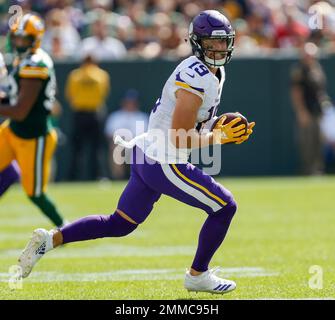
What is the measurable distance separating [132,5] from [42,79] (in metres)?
8.03

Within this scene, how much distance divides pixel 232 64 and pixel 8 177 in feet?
23.8

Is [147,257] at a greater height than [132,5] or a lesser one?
lesser

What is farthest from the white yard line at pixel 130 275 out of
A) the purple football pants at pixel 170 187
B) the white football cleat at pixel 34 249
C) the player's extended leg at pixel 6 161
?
the player's extended leg at pixel 6 161

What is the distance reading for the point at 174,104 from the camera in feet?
16.9

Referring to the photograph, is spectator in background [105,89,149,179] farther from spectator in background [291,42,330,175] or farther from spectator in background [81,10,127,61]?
spectator in background [291,42,330,175]

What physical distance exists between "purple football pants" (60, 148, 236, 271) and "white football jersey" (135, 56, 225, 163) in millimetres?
53

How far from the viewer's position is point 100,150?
13.8 meters

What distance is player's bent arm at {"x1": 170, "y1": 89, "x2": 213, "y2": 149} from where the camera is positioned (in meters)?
4.93

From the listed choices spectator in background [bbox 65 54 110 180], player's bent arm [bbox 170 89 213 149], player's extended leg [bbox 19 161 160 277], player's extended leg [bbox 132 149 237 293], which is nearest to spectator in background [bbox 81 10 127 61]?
spectator in background [bbox 65 54 110 180]

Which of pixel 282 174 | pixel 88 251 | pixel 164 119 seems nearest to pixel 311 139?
pixel 282 174

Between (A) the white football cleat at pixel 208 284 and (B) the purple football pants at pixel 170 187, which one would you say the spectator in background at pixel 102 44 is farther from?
(A) the white football cleat at pixel 208 284

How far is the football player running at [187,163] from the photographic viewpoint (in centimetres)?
500
